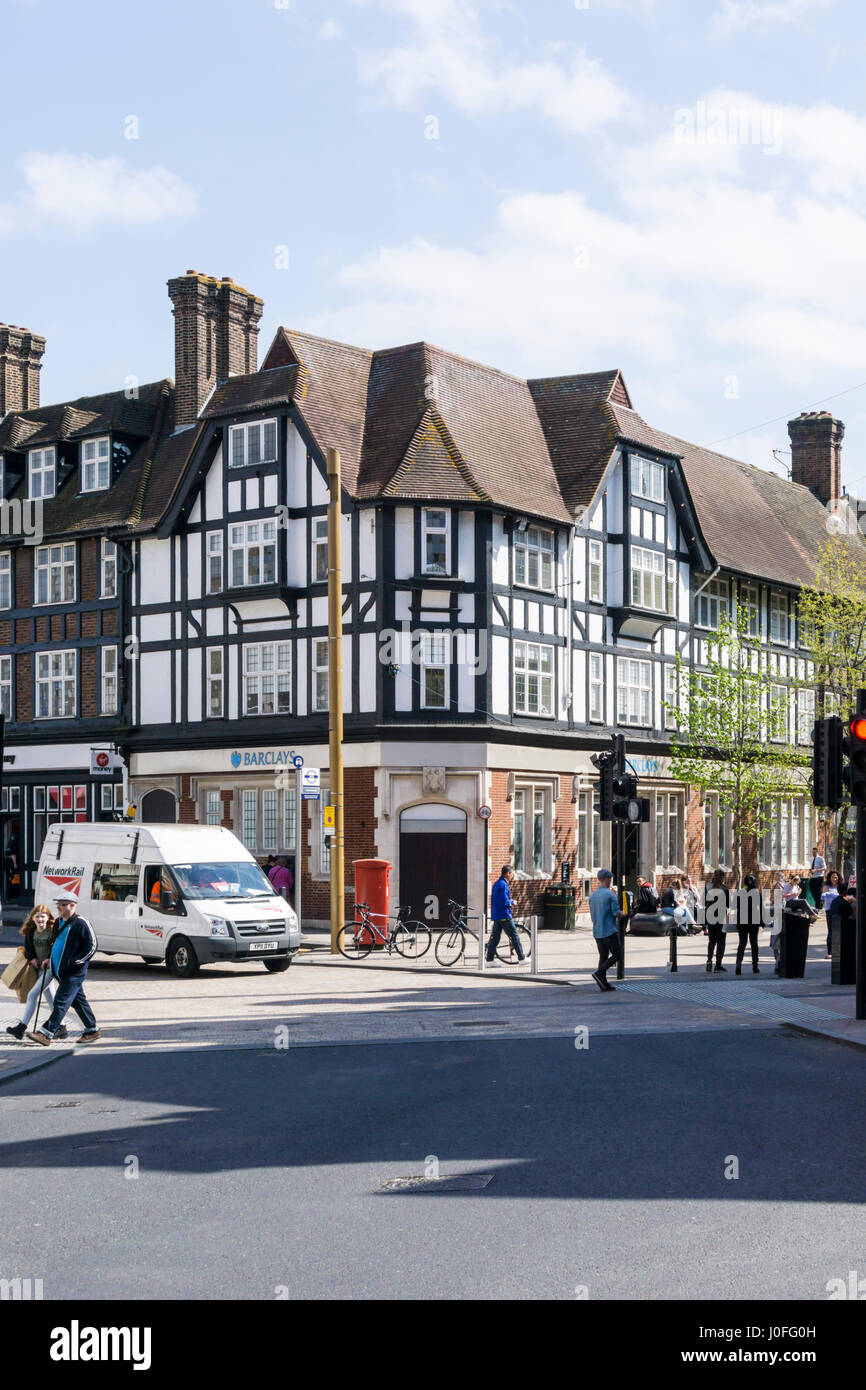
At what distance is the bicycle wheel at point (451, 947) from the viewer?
2694 cm

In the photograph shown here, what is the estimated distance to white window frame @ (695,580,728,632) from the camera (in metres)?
44.5

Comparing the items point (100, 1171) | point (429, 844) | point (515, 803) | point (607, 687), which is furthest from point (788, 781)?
point (100, 1171)

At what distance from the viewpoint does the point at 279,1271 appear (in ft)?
23.7

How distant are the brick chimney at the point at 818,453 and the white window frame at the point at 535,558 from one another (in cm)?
2177

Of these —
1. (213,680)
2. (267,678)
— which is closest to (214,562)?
(213,680)

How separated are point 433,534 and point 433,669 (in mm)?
3097

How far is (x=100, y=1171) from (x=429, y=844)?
2518 centimetres

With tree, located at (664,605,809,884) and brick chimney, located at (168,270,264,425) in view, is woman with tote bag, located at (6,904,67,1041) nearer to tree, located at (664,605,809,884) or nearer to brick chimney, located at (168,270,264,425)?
tree, located at (664,605,809,884)

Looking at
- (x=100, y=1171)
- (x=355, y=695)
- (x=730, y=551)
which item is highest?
(x=730, y=551)

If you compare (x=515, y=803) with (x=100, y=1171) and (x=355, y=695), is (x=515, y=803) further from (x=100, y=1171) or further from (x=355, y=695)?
(x=100, y=1171)

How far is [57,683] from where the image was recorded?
4294 centimetres

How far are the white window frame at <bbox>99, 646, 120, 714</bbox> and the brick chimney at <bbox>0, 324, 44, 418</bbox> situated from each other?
11.0 meters

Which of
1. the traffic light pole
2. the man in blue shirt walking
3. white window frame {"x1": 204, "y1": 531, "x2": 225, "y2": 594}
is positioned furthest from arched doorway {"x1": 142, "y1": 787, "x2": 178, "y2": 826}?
the traffic light pole

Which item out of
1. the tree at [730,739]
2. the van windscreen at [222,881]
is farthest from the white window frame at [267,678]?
the van windscreen at [222,881]
